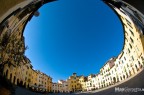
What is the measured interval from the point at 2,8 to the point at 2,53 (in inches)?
438

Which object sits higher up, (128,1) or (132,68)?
(132,68)

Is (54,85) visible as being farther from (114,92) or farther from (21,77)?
(114,92)

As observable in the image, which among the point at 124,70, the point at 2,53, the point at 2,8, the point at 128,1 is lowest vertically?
the point at 2,8

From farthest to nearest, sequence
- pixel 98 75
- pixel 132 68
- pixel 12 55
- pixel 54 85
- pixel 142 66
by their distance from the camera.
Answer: pixel 54 85, pixel 98 75, pixel 132 68, pixel 142 66, pixel 12 55

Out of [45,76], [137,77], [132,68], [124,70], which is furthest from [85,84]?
[137,77]

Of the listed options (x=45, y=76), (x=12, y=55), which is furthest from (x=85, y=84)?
(x=12, y=55)

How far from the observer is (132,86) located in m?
30.2

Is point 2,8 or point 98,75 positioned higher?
point 98,75

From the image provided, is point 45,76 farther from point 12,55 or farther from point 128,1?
point 128,1

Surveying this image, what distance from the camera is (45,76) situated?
50.4 meters

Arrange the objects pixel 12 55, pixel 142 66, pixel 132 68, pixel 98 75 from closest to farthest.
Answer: pixel 12 55 < pixel 142 66 < pixel 132 68 < pixel 98 75

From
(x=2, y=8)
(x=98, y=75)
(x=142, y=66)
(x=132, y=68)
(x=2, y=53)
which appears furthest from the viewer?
(x=98, y=75)

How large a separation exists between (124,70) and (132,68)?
15.7ft

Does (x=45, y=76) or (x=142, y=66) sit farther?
(x=45, y=76)
